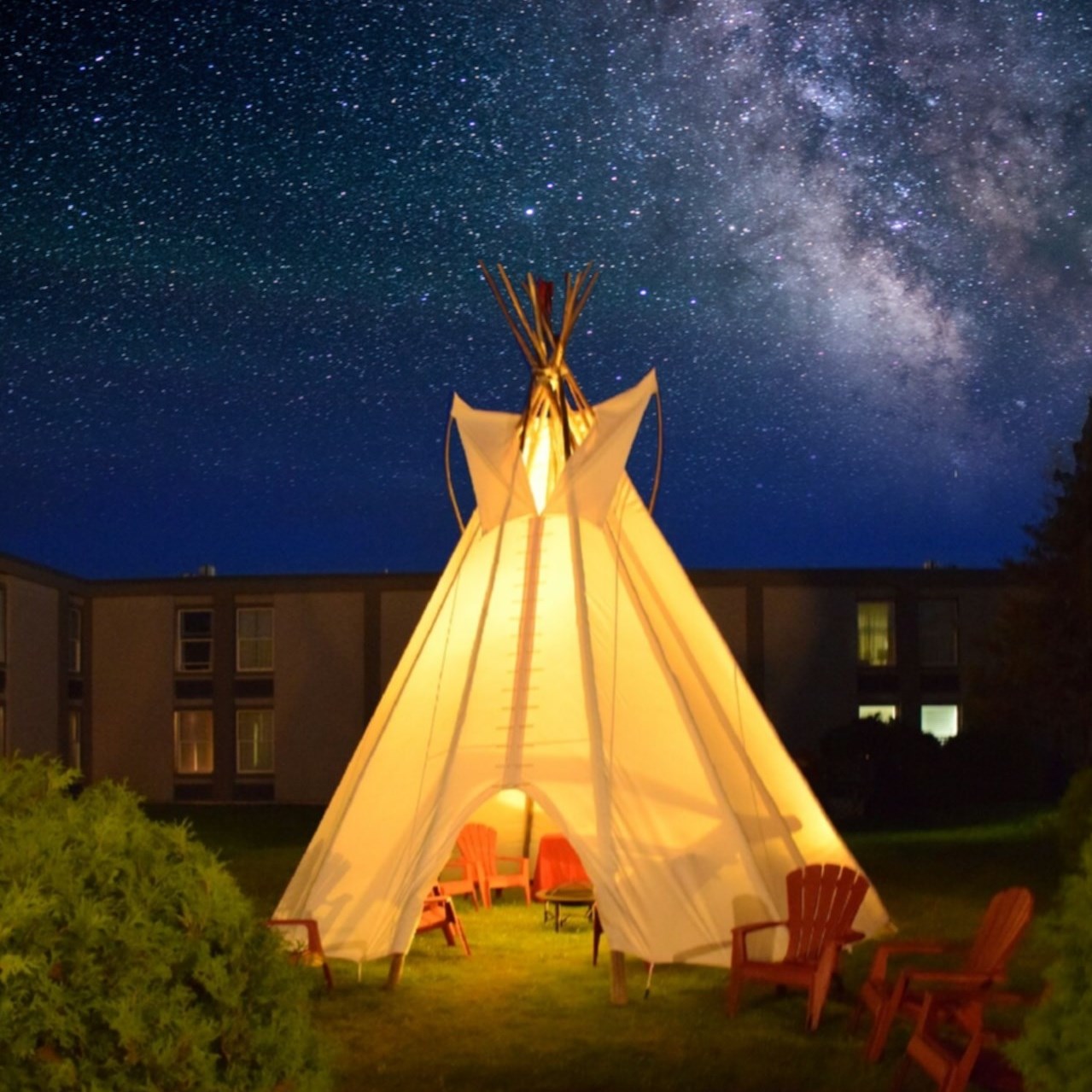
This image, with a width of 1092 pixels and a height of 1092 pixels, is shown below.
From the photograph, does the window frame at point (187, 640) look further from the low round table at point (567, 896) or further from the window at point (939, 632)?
the low round table at point (567, 896)

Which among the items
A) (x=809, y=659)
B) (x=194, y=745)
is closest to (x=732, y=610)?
(x=809, y=659)

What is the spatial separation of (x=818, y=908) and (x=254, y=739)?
24.1 m

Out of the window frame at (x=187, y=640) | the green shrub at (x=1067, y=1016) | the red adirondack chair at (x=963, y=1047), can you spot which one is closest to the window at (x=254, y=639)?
the window frame at (x=187, y=640)

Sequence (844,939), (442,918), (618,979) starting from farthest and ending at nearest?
1. (442,918)
2. (618,979)
3. (844,939)

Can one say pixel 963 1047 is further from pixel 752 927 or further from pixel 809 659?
pixel 809 659

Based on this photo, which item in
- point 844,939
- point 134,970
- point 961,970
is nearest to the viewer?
point 134,970

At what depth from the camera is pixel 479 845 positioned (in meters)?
13.8

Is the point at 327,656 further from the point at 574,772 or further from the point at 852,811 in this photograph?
the point at 574,772

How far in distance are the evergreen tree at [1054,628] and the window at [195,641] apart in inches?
625

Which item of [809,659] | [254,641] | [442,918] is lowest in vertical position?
[442,918]

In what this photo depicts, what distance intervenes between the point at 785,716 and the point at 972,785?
4199mm

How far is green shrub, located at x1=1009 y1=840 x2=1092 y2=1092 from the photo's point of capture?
4.56 metres

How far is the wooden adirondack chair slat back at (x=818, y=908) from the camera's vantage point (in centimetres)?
908

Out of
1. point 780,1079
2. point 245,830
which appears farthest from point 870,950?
point 245,830
